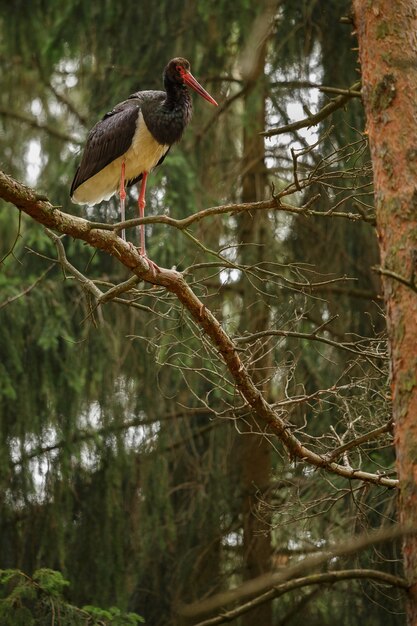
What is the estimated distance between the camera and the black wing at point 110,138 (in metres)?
6.87

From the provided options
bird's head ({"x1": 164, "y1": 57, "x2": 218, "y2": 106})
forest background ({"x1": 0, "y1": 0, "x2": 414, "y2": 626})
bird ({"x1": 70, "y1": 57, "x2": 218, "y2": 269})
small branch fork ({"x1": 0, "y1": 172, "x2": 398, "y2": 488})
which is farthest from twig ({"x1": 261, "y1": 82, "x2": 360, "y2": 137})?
forest background ({"x1": 0, "y1": 0, "x2": 414, "y2": 626})

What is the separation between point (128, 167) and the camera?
23.4ft

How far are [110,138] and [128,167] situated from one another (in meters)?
0.31

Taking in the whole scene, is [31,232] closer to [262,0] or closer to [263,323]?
[263,323]

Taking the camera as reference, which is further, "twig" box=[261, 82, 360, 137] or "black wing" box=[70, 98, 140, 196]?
→ "black wing" box=[70, 98, 140, 196]

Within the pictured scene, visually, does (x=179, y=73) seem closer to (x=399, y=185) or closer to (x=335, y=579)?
(x=399, y=185)

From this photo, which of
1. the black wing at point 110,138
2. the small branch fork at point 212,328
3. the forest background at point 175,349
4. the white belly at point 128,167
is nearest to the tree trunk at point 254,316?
the forest background at point 175,349

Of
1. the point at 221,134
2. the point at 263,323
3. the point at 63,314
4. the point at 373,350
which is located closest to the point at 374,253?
the point at 263,323

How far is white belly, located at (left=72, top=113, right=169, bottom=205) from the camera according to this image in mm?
6926

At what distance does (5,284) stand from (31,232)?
0.57 m

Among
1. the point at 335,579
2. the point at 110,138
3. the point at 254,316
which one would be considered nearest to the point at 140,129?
the point at 110,138

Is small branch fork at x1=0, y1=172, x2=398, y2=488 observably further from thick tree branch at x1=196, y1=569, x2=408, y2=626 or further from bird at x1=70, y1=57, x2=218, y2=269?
bird at x1=70, y1=57, x2=218, y2=269

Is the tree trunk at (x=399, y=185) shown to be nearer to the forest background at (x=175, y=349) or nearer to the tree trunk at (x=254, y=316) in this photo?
the forest background at (x=175, y=349)

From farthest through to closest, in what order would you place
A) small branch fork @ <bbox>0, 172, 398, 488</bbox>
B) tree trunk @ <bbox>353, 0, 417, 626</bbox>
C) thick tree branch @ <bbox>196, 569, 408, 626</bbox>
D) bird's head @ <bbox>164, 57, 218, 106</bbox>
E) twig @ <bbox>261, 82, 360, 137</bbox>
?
bird's head @ <bbox>164, 57, 218, 106</bbox> < small branch fork @ <bbox>0, 172, 398, 488</bbox> < twig @ <bbox>261, 82, 360, 137</bbox> < tree trunk @ <bbox>353, 0, 417, 626</bbox> < thick tree branch @ <bbox>196, 569, 408, 626</bbox>
